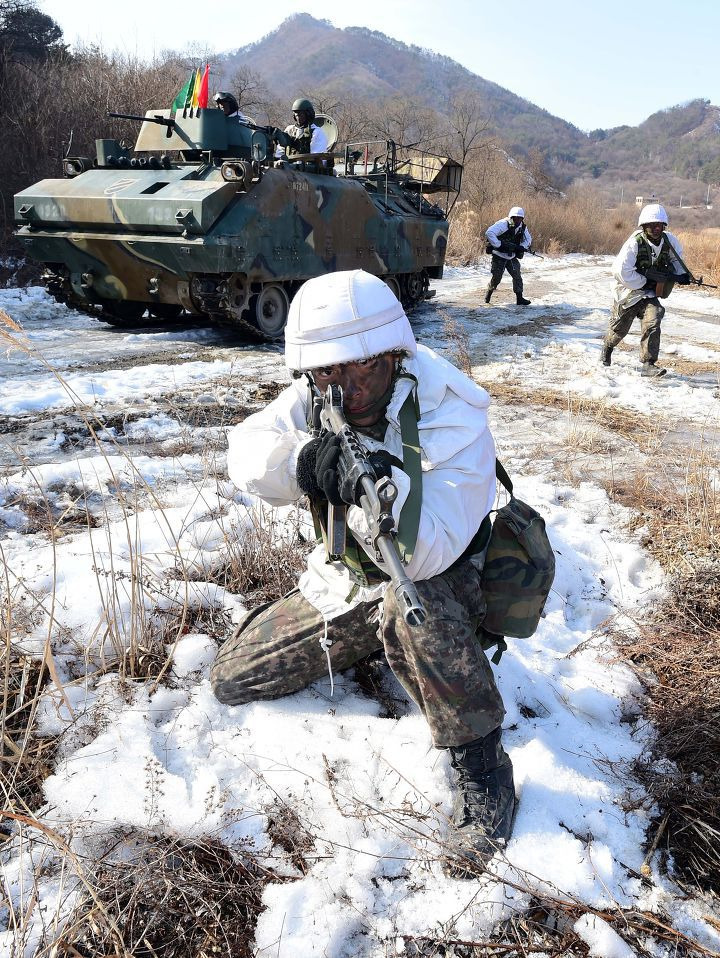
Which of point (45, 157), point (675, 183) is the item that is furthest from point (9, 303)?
point (675, 183)

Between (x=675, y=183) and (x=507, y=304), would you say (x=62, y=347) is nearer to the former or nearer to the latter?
(x=507, y=304)

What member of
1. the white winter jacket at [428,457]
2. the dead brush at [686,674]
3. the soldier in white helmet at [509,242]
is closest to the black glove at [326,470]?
the white winter jacket at [428,457]

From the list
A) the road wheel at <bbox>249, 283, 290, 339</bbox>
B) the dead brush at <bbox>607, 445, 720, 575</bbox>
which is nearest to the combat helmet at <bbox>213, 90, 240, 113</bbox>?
the road wheel at <bbox>249, 283, 290, 339</bbox>

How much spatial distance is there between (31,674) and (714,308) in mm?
12453

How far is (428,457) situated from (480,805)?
91 cm

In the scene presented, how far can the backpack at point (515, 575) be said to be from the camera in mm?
2172

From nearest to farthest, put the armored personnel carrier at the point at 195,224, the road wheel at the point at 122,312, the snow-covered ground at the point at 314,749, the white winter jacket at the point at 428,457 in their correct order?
the snow-covered ground at the point at 314,749 < the white winter jacket at the point at 428,457 < the armored personnel carrier at the point at 195,224 < the road wheel at the point at 122,312

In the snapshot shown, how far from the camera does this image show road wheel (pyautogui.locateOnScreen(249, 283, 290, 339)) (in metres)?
7.60

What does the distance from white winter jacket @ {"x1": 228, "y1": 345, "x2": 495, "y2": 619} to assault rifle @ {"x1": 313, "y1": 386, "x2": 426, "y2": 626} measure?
16 centimetres

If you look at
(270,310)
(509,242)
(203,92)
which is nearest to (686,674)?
(270,310)

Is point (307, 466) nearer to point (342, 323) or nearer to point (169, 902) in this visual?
point (342, 323)

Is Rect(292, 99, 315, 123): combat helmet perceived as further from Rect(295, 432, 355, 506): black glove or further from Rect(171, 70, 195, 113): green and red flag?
Rect(295, 432, 355, 506): black glove

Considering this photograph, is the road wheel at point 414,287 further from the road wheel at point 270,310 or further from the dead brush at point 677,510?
the dead brush at point 677,510

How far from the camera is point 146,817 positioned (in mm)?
1842
